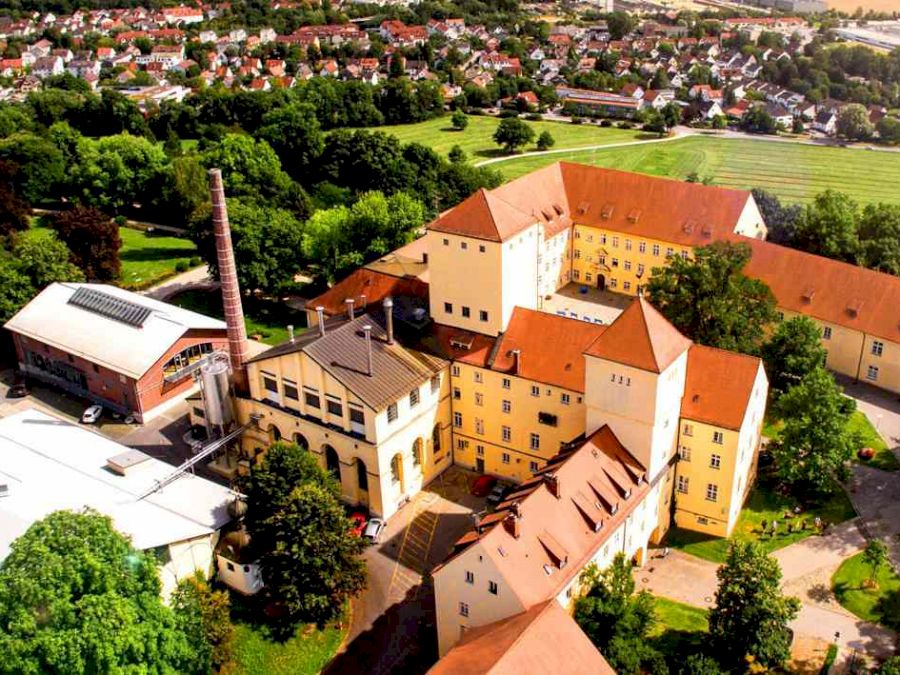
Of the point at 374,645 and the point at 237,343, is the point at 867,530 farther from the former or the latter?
the point at 237,343

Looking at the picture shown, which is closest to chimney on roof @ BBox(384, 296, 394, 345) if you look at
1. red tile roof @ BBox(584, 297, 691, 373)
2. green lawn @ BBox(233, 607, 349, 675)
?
red tile roof @ BBox(584, 297, 691, 373)

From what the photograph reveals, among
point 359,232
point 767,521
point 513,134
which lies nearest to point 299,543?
point 767,521

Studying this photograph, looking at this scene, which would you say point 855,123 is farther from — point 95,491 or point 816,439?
point 95,491

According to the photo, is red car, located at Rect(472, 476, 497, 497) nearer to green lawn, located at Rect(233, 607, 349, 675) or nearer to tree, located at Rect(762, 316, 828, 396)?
green lawn, located at Rect(233, 607, 349, 675)

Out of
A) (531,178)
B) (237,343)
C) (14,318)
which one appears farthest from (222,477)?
(531,178)

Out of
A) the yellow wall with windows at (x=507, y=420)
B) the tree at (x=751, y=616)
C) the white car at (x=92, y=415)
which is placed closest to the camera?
the tree at (x=751, y=616)

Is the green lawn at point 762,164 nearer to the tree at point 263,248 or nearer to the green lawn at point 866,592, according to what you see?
the tree at point 263,248

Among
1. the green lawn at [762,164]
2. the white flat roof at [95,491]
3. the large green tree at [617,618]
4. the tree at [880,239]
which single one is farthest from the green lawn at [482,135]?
the large green tree at [617,618]
